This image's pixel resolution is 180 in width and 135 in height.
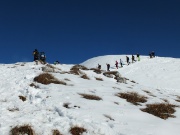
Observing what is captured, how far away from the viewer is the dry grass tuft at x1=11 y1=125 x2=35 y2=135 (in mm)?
10064

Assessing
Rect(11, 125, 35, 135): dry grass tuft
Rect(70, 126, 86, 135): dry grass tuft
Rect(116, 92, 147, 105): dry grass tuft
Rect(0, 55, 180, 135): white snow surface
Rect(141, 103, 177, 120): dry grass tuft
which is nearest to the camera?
Rect(11, 125, 35, 135): dry grass tuft

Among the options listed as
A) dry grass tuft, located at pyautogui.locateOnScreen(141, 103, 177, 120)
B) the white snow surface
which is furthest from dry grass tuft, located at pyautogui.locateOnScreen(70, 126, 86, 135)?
dry grass tuft, located at pyautogui.locateOnScreen(141, 103, 177, 120)

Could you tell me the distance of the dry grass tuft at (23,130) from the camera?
396 inches

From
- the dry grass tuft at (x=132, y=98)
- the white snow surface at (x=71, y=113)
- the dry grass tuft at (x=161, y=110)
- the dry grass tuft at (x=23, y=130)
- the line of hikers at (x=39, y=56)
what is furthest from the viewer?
the line of hikers at (x=39, y=56)

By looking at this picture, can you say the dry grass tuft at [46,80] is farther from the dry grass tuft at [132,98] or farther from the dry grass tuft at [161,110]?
the dry grass tuft at [161,110]

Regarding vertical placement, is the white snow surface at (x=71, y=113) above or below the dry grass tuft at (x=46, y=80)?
below

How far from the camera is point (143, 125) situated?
11641 millimetres

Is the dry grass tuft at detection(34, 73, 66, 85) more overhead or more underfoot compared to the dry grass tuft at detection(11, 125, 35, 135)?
more overhead

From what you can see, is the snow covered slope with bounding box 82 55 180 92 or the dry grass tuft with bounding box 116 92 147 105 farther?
the snow covered slope with bounding box 82 55 180 92

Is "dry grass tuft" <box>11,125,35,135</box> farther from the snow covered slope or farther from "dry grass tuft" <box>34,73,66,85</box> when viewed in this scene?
the snow covered slope

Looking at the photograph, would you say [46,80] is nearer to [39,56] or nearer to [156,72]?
[39,56]

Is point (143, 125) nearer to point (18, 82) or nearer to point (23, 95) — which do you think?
point (23, 95)

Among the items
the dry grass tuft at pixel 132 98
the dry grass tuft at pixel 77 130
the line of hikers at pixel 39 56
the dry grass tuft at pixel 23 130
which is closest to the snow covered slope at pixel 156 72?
the line of hikers at pixel 39 56

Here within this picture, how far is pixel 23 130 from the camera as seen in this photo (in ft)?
33.5
